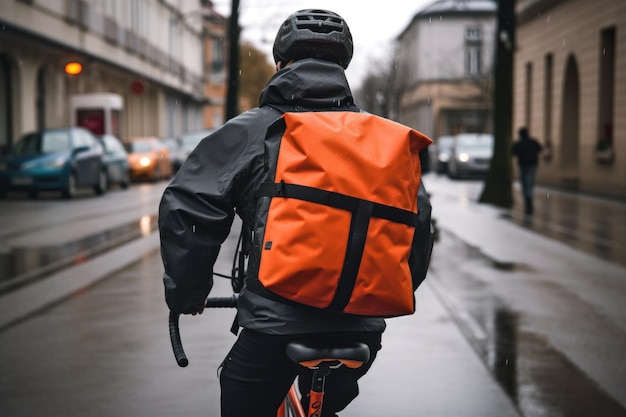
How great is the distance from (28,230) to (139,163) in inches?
739

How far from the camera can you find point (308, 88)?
3.03 m

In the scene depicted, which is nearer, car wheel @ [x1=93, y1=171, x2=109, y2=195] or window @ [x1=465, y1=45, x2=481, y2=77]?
car wheel @ [x1=93, y1=171, x2=109, y2=195]

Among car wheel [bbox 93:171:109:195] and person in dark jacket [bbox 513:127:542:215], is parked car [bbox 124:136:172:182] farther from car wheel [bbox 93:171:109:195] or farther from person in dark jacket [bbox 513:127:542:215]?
person in dark jacket [bbox 513:127:542:215]

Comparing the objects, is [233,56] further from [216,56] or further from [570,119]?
[216,56]

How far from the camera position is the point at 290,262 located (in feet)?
9.07

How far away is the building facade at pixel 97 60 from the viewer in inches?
1195

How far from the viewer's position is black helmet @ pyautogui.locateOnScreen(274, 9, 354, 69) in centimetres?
308

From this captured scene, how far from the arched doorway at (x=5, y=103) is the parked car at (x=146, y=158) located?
4.95 m

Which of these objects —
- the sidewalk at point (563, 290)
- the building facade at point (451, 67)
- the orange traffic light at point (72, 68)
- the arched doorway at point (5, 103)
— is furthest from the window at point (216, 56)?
the sidewalk at point (563, 290)

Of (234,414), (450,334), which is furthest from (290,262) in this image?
(450,334)

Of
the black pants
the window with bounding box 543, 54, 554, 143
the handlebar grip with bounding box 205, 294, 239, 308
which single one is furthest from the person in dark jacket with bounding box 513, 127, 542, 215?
the black pants

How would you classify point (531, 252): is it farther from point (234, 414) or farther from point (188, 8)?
point (188, 8)

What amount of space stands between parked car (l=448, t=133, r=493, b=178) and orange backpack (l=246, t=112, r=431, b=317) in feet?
118

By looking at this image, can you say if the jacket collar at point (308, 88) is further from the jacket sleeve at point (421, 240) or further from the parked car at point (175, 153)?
the parked car at point (175, 153)
